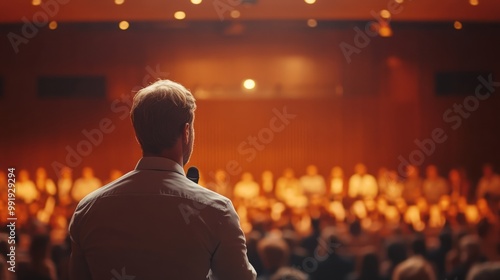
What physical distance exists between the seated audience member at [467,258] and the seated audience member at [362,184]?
29.2 feet

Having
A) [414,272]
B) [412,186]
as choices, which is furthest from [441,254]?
[412,186]

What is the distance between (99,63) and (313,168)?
539 cm

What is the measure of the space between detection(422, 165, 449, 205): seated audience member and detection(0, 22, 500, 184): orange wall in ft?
3.62

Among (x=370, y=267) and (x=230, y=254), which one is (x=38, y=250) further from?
(x=230, y=254)

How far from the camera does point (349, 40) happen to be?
14906 millimetres

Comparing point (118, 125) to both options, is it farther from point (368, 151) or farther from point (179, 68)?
point (368, 151)

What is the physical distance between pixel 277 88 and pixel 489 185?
5.03 metres

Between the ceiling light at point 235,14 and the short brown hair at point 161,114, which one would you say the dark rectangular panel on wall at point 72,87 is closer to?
the ceiling light at point 235,14

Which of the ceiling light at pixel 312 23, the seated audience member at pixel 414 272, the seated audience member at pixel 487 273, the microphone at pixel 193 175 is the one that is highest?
the ceiling light at pixel 312 23

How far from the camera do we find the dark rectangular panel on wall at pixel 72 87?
14992 millimetres

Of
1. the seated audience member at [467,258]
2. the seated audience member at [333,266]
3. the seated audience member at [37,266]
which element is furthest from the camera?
the seated audience member at [333,266]

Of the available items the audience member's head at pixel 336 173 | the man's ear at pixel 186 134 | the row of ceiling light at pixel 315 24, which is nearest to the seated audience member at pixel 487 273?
the man's ear at pixel 186 134

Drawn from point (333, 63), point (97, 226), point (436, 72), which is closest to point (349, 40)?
point (333, 63)

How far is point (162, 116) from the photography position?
134cm
